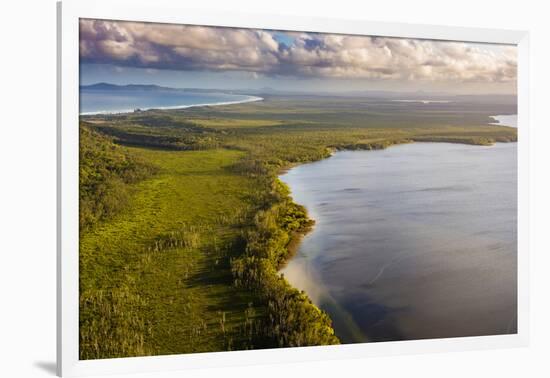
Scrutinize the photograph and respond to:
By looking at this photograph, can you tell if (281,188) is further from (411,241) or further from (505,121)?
(505,121)

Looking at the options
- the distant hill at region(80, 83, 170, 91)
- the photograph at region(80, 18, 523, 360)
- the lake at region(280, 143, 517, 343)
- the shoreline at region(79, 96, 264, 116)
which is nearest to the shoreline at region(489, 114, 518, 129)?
the photograph at region(80, 18, 523, 360)

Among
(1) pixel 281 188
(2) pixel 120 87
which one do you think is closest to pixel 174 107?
(2) pixel 120 87

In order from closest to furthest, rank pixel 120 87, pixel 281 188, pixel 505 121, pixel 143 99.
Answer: pixel 120 87 → pixel 143 99 → pixel 281 188 → pixel 505 121

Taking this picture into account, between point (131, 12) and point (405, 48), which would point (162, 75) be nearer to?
point (131, 12)

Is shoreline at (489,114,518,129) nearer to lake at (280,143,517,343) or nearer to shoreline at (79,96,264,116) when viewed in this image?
lake at (280,143,517,343)

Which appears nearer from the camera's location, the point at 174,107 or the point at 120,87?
the point at 120,87

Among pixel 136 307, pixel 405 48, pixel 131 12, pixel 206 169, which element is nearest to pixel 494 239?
pixel 405 48

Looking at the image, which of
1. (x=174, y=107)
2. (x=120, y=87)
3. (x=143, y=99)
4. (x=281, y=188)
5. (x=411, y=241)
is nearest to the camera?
(x=120, y=87)
